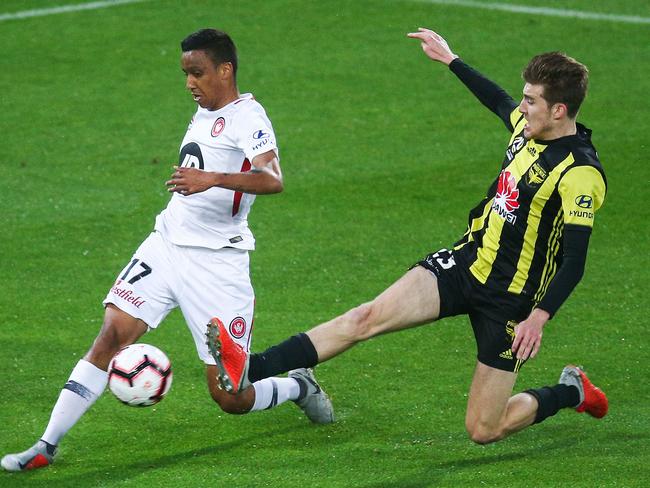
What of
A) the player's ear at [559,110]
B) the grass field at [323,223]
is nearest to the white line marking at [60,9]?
the grass field at [323,223]

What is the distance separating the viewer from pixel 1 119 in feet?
44.6

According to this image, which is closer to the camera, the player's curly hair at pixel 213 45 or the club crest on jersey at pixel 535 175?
the club crest on jersey at pixel 535 175

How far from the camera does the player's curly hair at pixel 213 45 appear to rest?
7.21 m

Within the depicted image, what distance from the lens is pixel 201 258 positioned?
7.21m

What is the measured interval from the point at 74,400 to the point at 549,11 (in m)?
11.9

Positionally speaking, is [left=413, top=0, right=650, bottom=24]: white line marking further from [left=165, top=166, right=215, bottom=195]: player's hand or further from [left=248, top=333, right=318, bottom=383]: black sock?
[left=165, top=166, right=215, bottom=195]: player's hand

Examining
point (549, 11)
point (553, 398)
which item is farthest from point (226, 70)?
point (549, 11)

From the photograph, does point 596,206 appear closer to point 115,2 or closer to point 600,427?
point 600,427

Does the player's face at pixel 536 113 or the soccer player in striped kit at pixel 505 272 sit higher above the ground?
the player's face at pixel 536 113

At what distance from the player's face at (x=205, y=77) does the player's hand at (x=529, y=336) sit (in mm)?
2227

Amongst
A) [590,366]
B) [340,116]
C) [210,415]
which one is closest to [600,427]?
[590,366]

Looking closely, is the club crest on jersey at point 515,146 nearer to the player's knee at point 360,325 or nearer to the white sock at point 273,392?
the player's knee at point 360,325

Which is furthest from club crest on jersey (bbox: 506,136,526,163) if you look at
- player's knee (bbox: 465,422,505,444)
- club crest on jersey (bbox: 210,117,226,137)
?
club crest on jersey (bbox: 210,117,226,137)

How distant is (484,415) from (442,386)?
1306 mm
